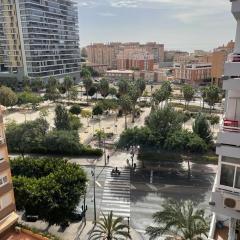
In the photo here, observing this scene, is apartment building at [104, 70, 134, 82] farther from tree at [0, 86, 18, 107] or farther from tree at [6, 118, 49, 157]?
tree at [6, 118, 49, 157]

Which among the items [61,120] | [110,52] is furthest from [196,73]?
[61,120]

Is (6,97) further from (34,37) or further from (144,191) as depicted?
(144,191)

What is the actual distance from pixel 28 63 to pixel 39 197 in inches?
3154

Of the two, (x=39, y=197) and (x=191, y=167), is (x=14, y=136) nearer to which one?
(x=39, y=197)

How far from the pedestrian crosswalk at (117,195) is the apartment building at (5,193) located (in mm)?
9753

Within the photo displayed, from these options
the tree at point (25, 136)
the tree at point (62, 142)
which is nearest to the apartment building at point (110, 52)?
the tree at point (25, 136)

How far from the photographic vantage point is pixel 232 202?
440 inches

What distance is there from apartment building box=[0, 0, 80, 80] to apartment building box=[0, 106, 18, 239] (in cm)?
8103

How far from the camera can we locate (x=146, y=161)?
3881 cm

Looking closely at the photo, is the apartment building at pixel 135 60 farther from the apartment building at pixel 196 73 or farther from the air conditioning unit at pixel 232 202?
the air conditioning unit at pixel 232 202

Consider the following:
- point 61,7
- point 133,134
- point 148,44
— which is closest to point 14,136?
point 133,134

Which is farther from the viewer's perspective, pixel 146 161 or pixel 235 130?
pixel 146 161

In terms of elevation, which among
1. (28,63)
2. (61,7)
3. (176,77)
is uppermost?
(61,7)

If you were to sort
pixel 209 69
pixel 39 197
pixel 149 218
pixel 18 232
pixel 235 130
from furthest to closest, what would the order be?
pixel 209 69, pixel 149 218, pixel 39 197, pixel 18 232, pixel 235 130
